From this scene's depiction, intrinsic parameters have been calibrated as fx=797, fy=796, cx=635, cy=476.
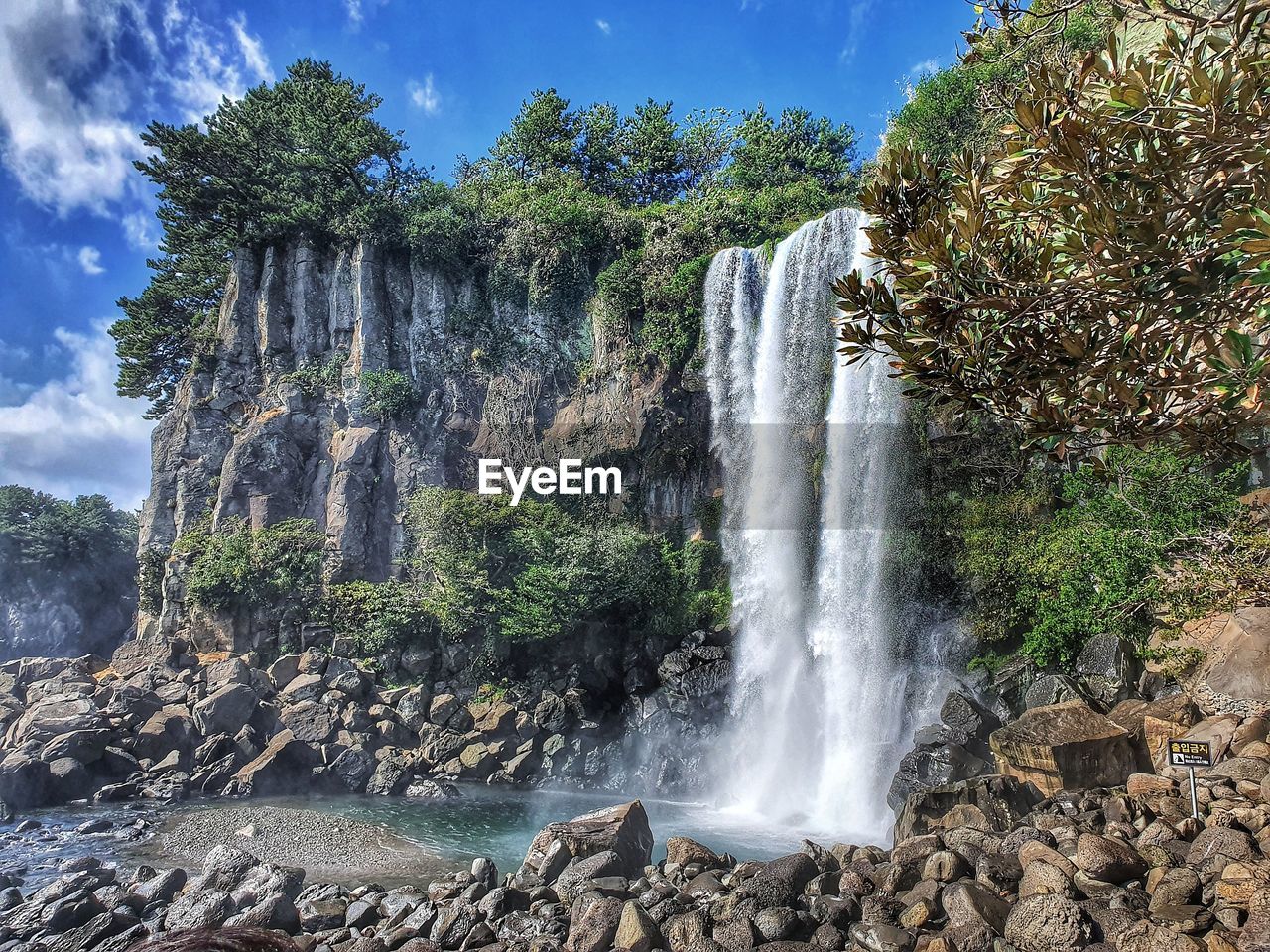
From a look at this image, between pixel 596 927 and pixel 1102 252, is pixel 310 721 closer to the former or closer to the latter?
pixel 596 927

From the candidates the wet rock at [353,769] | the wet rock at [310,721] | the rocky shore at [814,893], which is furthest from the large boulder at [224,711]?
the rocky shore at [814,893]

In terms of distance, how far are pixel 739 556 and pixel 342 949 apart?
557 inches

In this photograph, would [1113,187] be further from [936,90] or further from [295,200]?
[295,200]

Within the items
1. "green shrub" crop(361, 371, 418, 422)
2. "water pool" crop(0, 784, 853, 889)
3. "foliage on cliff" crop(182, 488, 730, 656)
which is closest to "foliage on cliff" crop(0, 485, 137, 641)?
"foliage on cliff" crop(182, 488, 730, 656)

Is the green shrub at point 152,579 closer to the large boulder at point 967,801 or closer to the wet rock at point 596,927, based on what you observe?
the wet rock at point 596,927

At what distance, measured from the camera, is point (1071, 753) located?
10648 millimetres

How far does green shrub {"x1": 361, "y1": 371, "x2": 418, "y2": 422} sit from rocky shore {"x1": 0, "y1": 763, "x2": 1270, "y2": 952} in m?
15.6

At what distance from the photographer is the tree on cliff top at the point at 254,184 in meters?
26.5

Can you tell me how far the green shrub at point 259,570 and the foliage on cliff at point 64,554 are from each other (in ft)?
41.7

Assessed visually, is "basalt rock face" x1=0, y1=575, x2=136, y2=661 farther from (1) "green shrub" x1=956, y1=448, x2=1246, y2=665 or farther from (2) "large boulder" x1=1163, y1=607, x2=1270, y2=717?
(2) "large boulder" x1=1163, y1=607, x2=1270, y2=717

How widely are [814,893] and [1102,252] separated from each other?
7.30m

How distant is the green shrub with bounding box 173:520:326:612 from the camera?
2277 cm

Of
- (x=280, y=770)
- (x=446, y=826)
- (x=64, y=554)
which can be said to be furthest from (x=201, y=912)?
(x=64, y=554)

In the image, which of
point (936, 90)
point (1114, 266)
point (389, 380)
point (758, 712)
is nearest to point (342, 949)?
point (1114, 266)
